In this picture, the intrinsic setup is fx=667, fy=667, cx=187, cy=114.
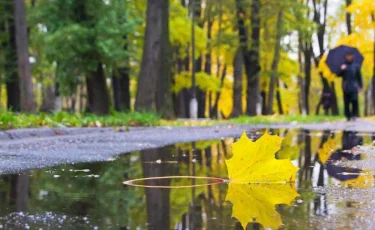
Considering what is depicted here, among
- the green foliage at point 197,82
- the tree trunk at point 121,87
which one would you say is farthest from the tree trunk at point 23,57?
the green foliage at point 197,82

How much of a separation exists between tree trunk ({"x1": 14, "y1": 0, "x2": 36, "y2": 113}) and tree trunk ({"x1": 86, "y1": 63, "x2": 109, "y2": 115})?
4752mm

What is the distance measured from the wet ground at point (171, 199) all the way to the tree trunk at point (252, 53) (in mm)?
26752

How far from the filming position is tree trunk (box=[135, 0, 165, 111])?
69.5ft

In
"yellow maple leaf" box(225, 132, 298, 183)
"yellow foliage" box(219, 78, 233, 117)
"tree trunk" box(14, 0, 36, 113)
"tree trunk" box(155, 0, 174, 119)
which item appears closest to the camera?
"yellow maple leaf" box(225, 132, 298, 183)

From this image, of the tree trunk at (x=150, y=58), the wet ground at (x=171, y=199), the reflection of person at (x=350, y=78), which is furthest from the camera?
the tree trunk at (x=150, y=58)

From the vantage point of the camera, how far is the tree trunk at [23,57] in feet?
74.7

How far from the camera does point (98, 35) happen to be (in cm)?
2658

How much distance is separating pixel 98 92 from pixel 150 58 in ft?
25.1

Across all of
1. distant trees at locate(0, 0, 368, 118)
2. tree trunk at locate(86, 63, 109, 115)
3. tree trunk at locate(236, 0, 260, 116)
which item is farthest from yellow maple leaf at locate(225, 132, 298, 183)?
tree trunk at locate(236, 0, 260, 116)

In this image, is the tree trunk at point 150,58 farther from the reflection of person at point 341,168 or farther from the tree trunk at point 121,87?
the reflection of person at point 341,168

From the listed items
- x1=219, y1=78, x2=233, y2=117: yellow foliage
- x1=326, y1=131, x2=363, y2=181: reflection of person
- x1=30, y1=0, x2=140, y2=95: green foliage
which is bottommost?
x1=326, y1=131, x2=363, y2=181: reflection of person

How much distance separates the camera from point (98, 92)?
28.3 metres

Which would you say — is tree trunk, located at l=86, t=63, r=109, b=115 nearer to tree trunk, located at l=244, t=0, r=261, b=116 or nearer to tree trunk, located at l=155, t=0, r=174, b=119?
tree trunk, located at l=155, t=0, r=174, b=119

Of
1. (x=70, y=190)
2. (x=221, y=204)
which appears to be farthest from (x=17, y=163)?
(x=221, y=204)
